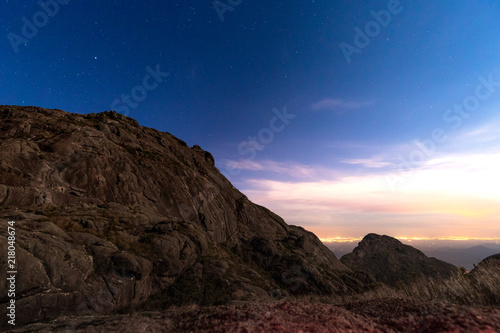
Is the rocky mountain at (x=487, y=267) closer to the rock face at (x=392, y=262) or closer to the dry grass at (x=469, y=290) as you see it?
the dry grass at (x=469, y=290)

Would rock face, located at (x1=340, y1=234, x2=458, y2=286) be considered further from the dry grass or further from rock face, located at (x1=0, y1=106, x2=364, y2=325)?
the dry grass

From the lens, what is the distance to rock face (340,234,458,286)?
219 feet

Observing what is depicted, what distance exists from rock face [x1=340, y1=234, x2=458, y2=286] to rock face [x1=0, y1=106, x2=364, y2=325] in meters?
29.7

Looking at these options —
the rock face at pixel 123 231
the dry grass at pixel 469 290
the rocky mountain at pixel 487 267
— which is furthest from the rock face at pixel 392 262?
the dry grass at pixel 469 290

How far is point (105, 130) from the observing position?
4412 centimetres

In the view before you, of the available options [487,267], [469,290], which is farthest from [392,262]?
[469,290]

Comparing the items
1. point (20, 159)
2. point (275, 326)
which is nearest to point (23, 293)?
point (275, 326)

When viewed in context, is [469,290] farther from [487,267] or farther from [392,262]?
[392,262]

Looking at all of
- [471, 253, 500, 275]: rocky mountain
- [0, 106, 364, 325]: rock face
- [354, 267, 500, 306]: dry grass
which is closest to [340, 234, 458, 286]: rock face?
[0, 106, 364, 325]: rock face

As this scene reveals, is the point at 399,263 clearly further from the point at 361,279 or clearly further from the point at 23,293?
the point at 23,293

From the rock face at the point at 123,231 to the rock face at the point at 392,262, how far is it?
97.6 feet

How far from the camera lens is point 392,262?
7238 cm

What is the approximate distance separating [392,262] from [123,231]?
80877 millimetres

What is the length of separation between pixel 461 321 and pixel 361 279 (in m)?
47.2
